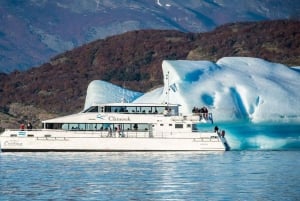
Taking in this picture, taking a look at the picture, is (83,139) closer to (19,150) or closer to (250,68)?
(19,150)

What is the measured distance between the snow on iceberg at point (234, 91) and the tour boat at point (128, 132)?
3739 millimetres

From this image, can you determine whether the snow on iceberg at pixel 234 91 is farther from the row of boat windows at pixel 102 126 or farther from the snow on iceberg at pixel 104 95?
the snow on iceberg at pixel 104 95

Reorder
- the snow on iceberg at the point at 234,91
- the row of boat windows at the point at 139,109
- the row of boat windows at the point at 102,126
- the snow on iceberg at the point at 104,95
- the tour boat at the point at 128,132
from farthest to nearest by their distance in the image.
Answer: the snow on iceberg at the point at 104,95, the snow on iceberg at the point at 234,91, the row of boat windows at the point at 102,126, the row of boat windows at the point at 139,109, the tour boat at the point at 128,132

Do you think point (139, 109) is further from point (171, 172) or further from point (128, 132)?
point (171, 172)

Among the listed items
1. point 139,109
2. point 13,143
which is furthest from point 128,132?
point 13,143

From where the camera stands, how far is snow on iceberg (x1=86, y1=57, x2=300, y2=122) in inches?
3413

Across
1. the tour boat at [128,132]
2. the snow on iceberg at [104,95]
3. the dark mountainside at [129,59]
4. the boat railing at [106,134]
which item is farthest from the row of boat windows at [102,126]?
the dark mountainside at [129,59]

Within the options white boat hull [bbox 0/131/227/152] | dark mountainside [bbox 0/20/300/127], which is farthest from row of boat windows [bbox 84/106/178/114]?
dark mountainside [bbox 0/20/300/127]

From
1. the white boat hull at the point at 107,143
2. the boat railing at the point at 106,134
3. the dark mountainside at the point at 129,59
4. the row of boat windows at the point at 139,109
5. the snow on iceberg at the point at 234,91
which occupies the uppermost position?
the dark mountainside at the point at 129,59

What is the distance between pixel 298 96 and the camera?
8800 centimetres

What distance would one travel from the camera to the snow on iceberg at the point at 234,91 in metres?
86.7

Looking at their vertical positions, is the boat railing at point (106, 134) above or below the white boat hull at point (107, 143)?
above

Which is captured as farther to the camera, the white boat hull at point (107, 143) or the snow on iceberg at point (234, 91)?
the snow on iceberg at point (234, 91)

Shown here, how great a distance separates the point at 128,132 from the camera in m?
83.2
